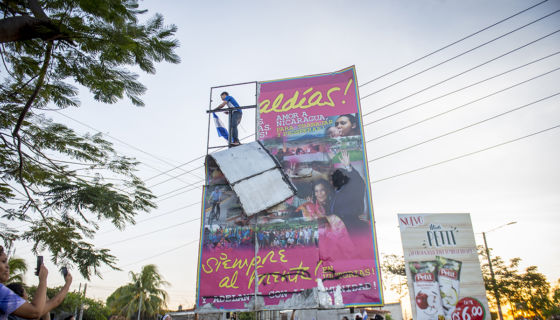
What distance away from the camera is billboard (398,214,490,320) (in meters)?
12.7

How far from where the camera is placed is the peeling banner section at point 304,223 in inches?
301

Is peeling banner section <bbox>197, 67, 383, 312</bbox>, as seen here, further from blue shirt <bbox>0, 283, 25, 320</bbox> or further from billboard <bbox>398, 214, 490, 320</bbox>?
billboard <bbox>398, 214, 490, 320</bbox>

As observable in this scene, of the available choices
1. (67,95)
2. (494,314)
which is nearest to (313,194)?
(67,95)

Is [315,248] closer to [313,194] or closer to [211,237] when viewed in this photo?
[313,194]

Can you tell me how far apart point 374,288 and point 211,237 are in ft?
14.4

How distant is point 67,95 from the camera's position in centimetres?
551

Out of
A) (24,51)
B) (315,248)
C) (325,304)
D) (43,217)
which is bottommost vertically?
(325,304)

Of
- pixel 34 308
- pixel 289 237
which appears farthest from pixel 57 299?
pixel 289 237

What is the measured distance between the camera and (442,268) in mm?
13469

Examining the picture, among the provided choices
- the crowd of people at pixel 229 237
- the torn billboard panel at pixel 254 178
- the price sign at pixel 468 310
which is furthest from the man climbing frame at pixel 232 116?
the price sign at pixel 468 310

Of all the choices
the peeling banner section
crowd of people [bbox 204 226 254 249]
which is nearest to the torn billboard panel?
the peeling banner section

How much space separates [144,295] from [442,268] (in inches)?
1382

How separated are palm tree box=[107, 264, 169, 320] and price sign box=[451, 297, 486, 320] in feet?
112

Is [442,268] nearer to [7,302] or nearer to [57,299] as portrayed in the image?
[57,299]
